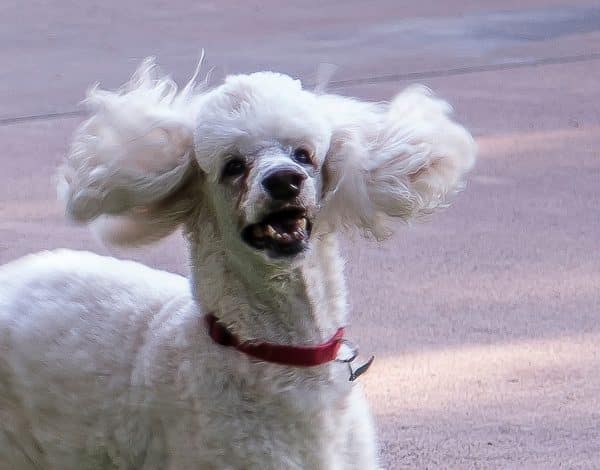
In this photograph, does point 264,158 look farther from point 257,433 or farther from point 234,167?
point 257,433

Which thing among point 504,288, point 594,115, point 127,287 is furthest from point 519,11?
point 127,287

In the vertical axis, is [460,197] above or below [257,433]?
below

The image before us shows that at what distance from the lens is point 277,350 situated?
11.0 feet

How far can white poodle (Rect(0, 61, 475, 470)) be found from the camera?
3258mm

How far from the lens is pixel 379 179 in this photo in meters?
3.40

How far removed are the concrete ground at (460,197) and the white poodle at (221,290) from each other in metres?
0.36

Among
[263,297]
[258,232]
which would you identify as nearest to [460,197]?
[263,297]

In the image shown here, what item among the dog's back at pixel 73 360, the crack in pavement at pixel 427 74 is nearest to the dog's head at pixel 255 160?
the dog's back at pixel 73 360

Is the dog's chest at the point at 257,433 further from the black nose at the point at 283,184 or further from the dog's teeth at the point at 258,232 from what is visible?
the black nose at the point at 283,184

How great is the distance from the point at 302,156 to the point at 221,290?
40 centimetres

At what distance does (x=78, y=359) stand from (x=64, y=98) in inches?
259

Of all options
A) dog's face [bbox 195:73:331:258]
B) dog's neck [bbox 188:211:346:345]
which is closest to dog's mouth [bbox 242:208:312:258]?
dog's face [bbox 195:73:331:258]

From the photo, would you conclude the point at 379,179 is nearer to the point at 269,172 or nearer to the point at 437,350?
the point at 269,172

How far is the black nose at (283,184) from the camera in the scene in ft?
10.1
